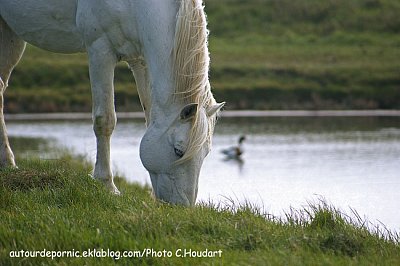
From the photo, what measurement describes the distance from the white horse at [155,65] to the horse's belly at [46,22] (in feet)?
0.03

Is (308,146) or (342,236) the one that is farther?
(308,146)

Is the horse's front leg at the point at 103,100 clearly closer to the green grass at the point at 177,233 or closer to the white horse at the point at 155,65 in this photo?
the white horse at the point at 155,65

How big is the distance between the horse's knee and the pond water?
1.40 metres

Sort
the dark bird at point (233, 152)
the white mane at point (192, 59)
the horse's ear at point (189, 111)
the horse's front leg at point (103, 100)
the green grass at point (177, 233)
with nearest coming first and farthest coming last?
the green grass at point (177, 233), the horse's ear at point (189, 111), the white mane at point (192, 59), the horse's front leg at point (103, 100), the dark bird at point (233, 152)

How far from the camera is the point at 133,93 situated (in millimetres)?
25359

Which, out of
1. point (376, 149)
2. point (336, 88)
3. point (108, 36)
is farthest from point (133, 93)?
point (108, 36)

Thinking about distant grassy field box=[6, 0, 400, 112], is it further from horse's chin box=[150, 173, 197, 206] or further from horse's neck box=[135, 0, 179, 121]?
horse's chin box=[150, 173, 197, 206]

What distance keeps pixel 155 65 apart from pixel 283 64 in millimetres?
21391

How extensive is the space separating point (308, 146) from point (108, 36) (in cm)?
850

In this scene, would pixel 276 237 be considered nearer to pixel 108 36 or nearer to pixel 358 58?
pixel 108 36

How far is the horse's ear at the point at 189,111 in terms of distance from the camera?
7094mm

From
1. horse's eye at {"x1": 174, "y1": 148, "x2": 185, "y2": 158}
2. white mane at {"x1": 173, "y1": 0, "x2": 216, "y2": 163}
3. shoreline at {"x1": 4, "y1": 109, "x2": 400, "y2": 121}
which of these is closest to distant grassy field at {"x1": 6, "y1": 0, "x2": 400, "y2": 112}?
shoreline at {"x1": 4, "y1": 109, "x2": 400, "y2": 121}

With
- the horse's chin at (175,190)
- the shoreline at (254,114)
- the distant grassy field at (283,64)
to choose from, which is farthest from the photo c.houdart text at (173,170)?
the distant grassy field at (283,64)

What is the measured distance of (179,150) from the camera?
7.16 metres
